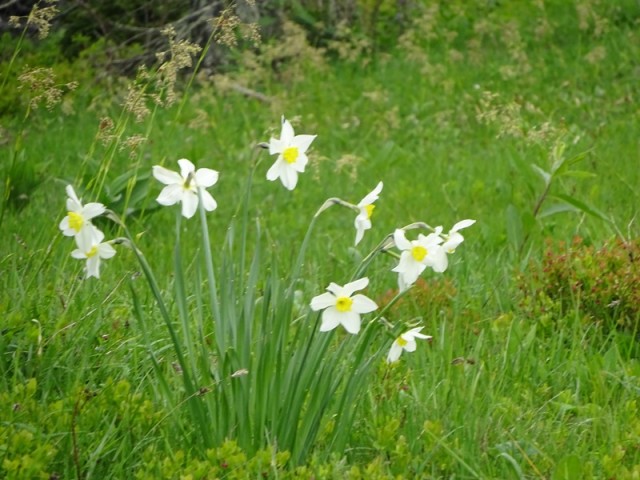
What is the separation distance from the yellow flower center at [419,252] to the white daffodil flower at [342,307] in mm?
154

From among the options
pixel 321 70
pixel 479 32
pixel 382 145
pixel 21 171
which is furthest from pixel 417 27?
pixel 21 171

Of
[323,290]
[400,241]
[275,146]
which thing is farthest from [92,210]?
[323,290]

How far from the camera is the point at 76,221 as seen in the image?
244 cm

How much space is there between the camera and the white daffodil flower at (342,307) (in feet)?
8.04

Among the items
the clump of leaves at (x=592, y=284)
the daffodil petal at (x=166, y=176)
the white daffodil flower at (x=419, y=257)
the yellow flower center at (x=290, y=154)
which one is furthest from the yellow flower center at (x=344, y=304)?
the clump of leaves at (x=592, y=284)

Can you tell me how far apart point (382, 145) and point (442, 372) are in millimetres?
3952

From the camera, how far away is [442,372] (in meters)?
3.35

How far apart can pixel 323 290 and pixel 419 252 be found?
179 cm

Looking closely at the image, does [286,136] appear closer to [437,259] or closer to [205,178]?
[205,178]

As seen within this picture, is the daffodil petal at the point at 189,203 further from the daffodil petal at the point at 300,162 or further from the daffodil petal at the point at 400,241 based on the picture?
the daffodil petal at the point at 400,241

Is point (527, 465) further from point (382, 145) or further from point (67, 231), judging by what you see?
point (382, 145)

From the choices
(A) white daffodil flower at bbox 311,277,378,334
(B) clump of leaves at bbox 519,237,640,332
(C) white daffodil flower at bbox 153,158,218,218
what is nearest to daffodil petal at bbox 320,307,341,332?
(A) white daffodil flower at bbox 311,277,378,334

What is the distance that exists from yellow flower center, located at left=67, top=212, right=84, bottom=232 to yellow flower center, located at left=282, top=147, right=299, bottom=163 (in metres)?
0.53

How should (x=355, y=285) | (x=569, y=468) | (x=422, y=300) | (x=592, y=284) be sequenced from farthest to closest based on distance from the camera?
(x=422, y=300) < (x=592, y=284) < (x=569, y=468) < (x=355, y=285)
